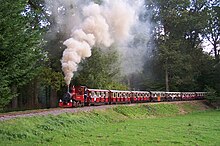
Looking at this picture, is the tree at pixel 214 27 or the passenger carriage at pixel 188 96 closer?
the passenger carriage at pixel 188 96

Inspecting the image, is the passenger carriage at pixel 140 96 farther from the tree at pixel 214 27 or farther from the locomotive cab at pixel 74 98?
the tree at pixel 214 27

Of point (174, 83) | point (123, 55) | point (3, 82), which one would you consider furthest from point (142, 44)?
point (3, 82)

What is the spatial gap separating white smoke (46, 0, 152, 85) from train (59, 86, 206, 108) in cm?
176

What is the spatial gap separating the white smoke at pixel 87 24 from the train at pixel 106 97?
1.76m

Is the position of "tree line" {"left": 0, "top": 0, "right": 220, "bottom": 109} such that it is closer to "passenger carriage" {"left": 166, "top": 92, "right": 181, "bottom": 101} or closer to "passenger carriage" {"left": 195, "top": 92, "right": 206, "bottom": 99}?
"passenger carriage" {"left": 195, "top": 92, "right": 206, "bottom": 99}

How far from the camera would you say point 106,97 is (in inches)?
1262

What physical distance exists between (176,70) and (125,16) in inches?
810

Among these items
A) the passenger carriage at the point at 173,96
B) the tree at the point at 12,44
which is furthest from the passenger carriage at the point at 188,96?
the tree at the point at 12,44

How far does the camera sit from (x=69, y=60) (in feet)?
88.7

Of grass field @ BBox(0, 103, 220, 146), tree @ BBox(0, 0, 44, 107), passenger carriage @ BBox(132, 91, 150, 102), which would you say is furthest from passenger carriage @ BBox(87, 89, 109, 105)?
tree @ BBox(0, 0, 44, 107)

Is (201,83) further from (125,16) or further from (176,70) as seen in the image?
(125,16)

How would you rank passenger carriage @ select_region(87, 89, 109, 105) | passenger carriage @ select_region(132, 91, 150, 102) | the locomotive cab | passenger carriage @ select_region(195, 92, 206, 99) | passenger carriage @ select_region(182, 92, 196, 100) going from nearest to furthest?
1. the locomotive cab
2. passenger carriage @ select_region(87, 89, 109, 105)
3. passenger carriage @ select_region(132, 91, 150, 102)
4. passenger carriage @ select_region(182, 92, 196, 100)
5. passenger carriage @ select_region(195, 92, 206, 99)

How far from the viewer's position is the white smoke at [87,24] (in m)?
27.5

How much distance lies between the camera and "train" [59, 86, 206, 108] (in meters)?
26.2
